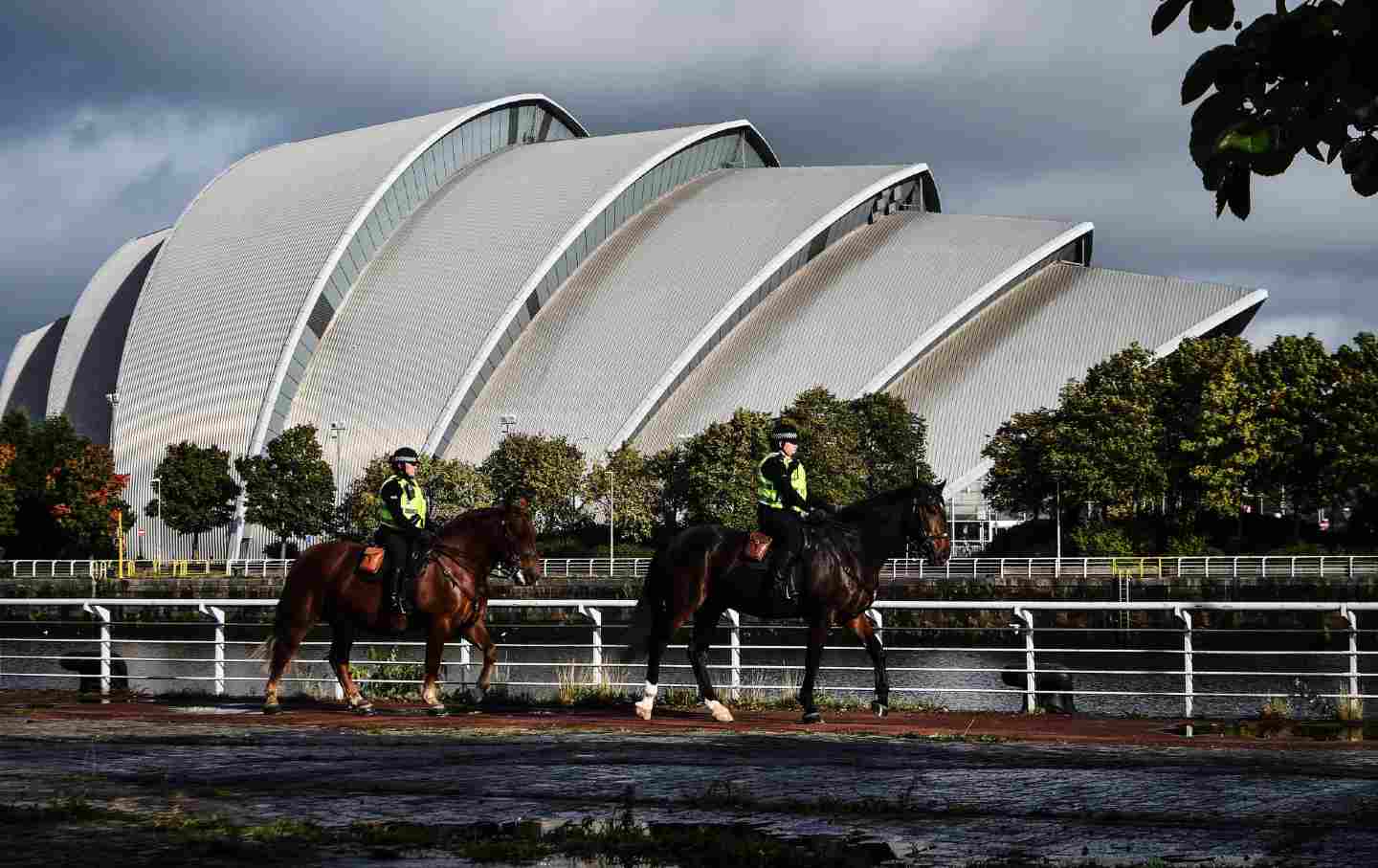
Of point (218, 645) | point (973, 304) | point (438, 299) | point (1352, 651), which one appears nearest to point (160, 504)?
point (438, 299)

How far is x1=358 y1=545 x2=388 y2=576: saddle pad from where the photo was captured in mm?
18281

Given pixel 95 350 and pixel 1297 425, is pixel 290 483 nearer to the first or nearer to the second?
pixel 95 350

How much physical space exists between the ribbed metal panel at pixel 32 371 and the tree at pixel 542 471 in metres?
41.2

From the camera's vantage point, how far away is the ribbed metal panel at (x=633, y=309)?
85625 millimetres

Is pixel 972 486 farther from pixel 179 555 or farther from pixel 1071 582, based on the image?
pixel 179 555

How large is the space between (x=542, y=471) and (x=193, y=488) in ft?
63.6

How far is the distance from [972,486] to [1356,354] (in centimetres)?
2013

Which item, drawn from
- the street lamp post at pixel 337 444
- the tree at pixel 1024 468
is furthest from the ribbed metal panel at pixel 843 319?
the street lamp post at pixel 337 444

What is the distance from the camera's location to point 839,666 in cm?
2834

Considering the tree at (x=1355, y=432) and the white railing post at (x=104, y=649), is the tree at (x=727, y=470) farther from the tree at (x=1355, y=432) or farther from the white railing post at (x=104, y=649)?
the white railing post at (x=104, y=649)

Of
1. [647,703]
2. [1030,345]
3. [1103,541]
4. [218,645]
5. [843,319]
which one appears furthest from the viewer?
[843,319]

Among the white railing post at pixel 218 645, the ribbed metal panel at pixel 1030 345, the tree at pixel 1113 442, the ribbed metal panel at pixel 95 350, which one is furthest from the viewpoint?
the ribbed metal panel at pixel 95 350

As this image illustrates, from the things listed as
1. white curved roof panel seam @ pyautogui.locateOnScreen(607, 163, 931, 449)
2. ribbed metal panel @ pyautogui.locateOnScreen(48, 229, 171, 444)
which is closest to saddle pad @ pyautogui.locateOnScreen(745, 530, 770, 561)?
white curved roof panel seam @ pyautogui.locateOnScreen(607, 163, 931, 449)

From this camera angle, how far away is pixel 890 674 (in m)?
36.8
